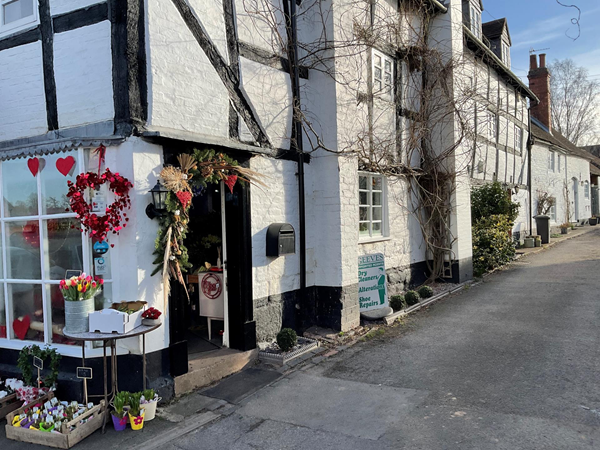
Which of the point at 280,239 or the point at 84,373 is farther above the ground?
the point at 280,239

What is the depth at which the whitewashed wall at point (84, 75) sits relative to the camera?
4.94 meters

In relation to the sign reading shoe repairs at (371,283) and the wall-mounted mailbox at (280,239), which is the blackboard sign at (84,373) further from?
the sign reading shoe repairs at (371,283)

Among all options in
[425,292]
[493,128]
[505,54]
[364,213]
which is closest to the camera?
[364,213]

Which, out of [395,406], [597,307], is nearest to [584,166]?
[597,307]

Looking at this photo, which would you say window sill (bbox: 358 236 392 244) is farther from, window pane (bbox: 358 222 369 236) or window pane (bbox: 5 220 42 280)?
window pane (bbox: 5 220 42 280)

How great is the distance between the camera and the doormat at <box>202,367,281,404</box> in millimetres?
5219

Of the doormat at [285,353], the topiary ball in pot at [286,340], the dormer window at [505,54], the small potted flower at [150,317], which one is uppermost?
the dormer window at [505,54]

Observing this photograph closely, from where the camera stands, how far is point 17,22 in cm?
558

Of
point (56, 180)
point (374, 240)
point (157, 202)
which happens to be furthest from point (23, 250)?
point (374, 240)

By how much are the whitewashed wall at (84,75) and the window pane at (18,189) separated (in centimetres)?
70

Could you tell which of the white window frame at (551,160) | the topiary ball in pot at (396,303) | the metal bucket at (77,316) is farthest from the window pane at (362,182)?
the white window frame at (551,160)

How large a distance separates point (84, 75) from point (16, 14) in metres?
1.55

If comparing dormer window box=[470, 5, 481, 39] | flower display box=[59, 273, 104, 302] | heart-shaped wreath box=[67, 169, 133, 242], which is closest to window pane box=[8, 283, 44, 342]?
flower display box=[59, 273, 104, 302]

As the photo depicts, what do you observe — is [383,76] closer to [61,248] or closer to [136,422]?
[61,248]
